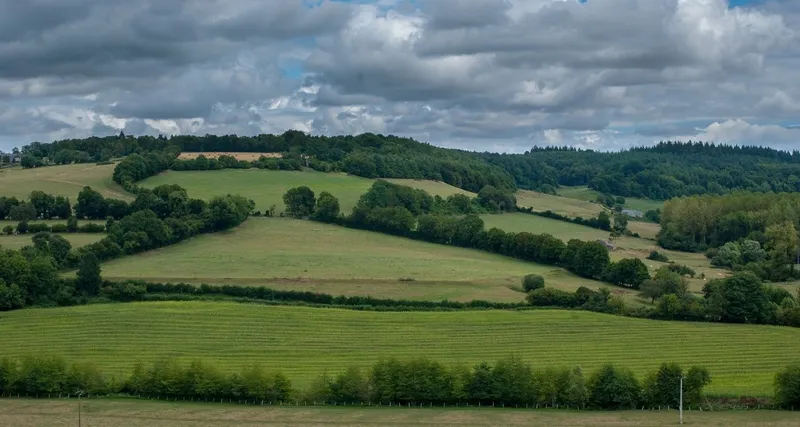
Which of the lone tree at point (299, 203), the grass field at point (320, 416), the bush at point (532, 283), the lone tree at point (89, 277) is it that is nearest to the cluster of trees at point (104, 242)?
the lone tree at point (89, 277)

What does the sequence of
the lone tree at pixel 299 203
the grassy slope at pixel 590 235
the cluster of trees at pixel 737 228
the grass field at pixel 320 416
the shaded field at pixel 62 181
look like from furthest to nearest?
1. the lone tree at pixel 299 203
2. the shaded field at pixel 62 181
3. the cluster of trees at pixel 737 228
4. the grassy slope at pixel 590 235
5. the grass field at pixel 320 416

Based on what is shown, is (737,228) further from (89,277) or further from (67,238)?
(89,277)

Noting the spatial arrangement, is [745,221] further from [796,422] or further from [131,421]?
[131,421]

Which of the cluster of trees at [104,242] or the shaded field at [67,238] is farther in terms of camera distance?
the shaded field at [67,238]

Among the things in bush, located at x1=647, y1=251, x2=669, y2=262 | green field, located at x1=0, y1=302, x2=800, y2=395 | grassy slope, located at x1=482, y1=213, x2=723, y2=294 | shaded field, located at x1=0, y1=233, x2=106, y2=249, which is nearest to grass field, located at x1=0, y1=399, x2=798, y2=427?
green field, located at x1=0, y1=302, x2=800, y2=395

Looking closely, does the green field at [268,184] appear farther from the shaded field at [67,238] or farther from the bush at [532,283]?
the bush at [532,283]

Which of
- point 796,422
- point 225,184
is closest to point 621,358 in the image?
point 796,422

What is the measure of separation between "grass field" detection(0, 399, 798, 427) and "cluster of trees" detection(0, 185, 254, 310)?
33067 mm

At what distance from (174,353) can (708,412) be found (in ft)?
135

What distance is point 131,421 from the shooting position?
178 ft

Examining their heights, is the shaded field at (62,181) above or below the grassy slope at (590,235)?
above

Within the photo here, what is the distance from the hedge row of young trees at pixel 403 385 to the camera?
195 ft

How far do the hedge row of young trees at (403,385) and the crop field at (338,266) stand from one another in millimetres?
33316

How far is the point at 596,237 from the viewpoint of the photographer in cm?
14800
